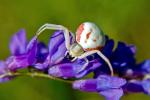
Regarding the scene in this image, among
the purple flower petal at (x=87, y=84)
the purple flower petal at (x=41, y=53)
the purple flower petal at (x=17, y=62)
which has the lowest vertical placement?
the purple flower petal at (x=87, y=84)

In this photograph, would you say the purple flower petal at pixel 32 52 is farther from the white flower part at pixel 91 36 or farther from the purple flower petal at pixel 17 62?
the white flower part at pixel 91 36

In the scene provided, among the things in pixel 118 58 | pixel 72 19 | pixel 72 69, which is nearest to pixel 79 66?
pixel 72 69

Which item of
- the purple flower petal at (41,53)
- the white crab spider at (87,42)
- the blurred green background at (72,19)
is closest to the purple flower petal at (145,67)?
the white crab spider at (87,42)

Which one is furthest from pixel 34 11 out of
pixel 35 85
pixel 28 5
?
pixel 35 85

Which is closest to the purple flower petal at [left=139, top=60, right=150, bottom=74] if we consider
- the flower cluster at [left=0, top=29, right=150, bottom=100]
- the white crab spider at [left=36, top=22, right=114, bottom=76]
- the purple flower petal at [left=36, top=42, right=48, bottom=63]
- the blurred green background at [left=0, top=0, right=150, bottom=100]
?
the flower cluster at [left=0, top=29, right=150, bottom=100]

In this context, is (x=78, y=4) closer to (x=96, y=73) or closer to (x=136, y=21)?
(x=136, y=21)

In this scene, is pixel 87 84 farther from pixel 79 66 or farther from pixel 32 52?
pixel 32 52
